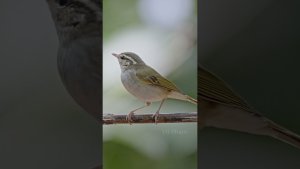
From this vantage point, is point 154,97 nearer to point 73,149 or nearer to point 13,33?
point 73,149

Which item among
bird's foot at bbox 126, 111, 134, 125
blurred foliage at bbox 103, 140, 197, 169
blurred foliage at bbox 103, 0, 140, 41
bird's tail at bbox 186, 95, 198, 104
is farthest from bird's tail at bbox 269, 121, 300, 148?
blurred foliage at bbox 103, 0, 140, 41

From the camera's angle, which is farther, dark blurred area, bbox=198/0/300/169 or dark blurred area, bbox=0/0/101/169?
dark blurred area, bbox=0/0/101/169

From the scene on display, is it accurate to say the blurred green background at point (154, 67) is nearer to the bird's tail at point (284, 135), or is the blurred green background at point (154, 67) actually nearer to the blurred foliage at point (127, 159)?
the blurred foliage at point (127, 159)

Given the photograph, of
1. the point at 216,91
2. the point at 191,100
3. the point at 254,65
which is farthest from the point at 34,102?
the point at 254,65

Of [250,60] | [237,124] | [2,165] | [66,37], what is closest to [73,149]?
[2,165]

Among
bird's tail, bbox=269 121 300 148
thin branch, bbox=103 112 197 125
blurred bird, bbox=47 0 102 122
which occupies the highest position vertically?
blurred bird, bbox=47 0 102 122

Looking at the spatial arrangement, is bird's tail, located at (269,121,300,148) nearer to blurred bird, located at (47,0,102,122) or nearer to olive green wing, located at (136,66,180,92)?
olive green wing, located at (136,66,180,92)
